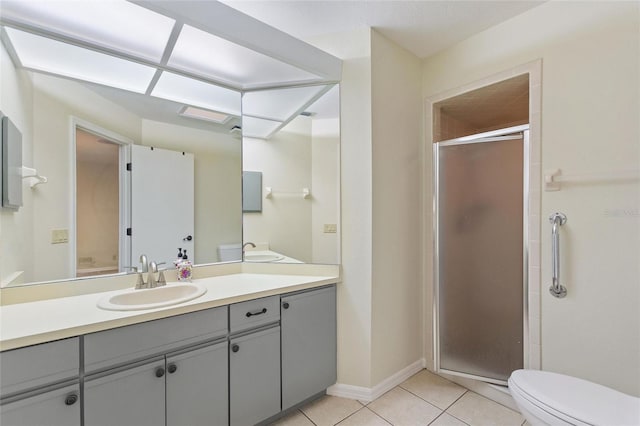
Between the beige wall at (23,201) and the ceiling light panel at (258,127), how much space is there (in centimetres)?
114

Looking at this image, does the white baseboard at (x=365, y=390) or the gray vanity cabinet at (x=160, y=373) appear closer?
the gray vanity cabinet at (x=160, y=373)

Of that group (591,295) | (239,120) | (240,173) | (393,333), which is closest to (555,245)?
(591,295)

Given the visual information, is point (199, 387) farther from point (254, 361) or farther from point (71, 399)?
point (71, 399)

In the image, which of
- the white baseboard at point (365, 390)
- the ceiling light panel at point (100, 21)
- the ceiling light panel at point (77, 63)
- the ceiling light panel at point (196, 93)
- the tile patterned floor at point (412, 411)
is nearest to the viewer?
the ceiling light panel at point (100, 21)

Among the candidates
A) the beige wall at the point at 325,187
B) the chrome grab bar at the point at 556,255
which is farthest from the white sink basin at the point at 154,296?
the chrome grab bar at the point at 556,255

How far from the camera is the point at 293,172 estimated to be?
6.95 feet

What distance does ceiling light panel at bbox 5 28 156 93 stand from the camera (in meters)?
1.39

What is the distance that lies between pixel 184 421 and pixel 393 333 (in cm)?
143

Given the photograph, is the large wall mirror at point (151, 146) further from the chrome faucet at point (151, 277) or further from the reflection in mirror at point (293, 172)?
the chrome faucet at point (151, 277)

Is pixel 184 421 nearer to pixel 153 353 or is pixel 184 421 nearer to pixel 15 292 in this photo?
pixel 153 353

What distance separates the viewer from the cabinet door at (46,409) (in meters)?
1.00

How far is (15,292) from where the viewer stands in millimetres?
1370

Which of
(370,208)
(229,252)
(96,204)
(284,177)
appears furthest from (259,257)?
(96,204)

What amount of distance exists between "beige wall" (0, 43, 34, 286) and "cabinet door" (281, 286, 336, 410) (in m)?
1.34
